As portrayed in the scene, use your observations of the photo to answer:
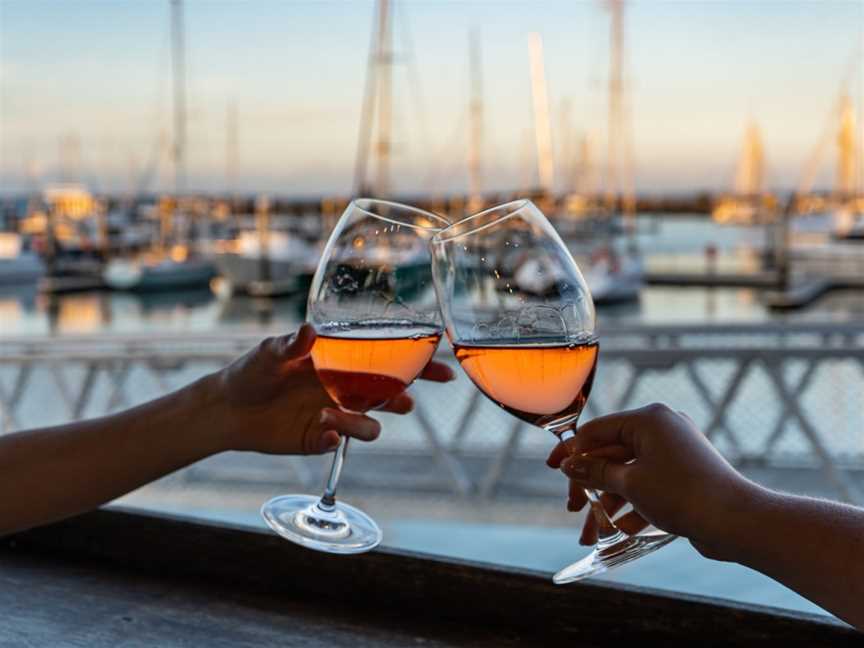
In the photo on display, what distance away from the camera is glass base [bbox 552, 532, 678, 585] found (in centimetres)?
74

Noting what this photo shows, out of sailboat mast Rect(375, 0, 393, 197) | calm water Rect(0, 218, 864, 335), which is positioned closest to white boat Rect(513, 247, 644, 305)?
calm water Rect(0, 218, 864, 335)

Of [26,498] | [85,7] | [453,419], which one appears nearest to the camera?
[26,498]

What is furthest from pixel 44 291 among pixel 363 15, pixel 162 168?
pixel 363 15

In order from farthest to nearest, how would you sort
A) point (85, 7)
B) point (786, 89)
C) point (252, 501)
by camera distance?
1. point (786, 89)
2. point (85, 7)
3. point (252, 501)

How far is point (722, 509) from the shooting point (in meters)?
0.62

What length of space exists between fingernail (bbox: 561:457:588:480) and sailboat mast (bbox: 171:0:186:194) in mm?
25173

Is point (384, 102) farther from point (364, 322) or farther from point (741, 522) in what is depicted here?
point (741, 522)

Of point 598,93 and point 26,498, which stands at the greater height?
point 598,93

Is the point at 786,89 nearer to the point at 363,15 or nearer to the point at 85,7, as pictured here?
the point at 363,15

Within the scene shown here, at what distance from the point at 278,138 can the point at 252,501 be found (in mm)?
27135

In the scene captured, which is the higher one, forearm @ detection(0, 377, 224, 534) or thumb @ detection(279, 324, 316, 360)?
thumb @ detection(279, 324, 316, 360)

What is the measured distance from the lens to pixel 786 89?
2820cm

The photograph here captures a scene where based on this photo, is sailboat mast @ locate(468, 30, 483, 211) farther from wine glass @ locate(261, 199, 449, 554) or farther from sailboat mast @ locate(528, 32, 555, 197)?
wine glass @ locate(261, 199, 449, 554)

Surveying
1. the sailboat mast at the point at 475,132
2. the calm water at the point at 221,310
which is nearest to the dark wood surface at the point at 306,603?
the calm water at the point at 221,310
